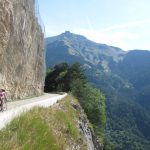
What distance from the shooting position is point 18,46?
141 feet

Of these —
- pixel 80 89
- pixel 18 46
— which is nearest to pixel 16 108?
pixel 18 46

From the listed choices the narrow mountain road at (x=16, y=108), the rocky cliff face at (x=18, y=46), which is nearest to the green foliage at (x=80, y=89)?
the rocky cliff face at (x=18, y=46)

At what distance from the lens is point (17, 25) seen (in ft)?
136

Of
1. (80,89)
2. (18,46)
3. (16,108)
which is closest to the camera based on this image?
(16,108)

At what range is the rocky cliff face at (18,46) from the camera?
35750 millimetres

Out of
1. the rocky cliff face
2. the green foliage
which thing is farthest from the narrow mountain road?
the green foliage

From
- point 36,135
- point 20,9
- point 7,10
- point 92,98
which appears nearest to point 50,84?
point 92,98

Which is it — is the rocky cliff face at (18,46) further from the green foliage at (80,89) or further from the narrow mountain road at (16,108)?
the green foliage at (80,89)

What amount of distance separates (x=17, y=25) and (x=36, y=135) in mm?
30126

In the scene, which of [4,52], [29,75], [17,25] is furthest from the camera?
[29,75]

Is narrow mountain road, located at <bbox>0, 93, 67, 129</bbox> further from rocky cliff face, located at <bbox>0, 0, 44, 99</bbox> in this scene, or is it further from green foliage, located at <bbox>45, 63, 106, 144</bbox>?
green foliage, located at <bbox>45, 63, 106, 144</bbox>

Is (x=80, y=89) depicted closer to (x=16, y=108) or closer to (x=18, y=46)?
(x=18, y=46)

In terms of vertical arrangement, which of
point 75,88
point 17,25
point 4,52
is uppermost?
point 17,25

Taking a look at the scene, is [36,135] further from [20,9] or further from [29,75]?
[29,75]
